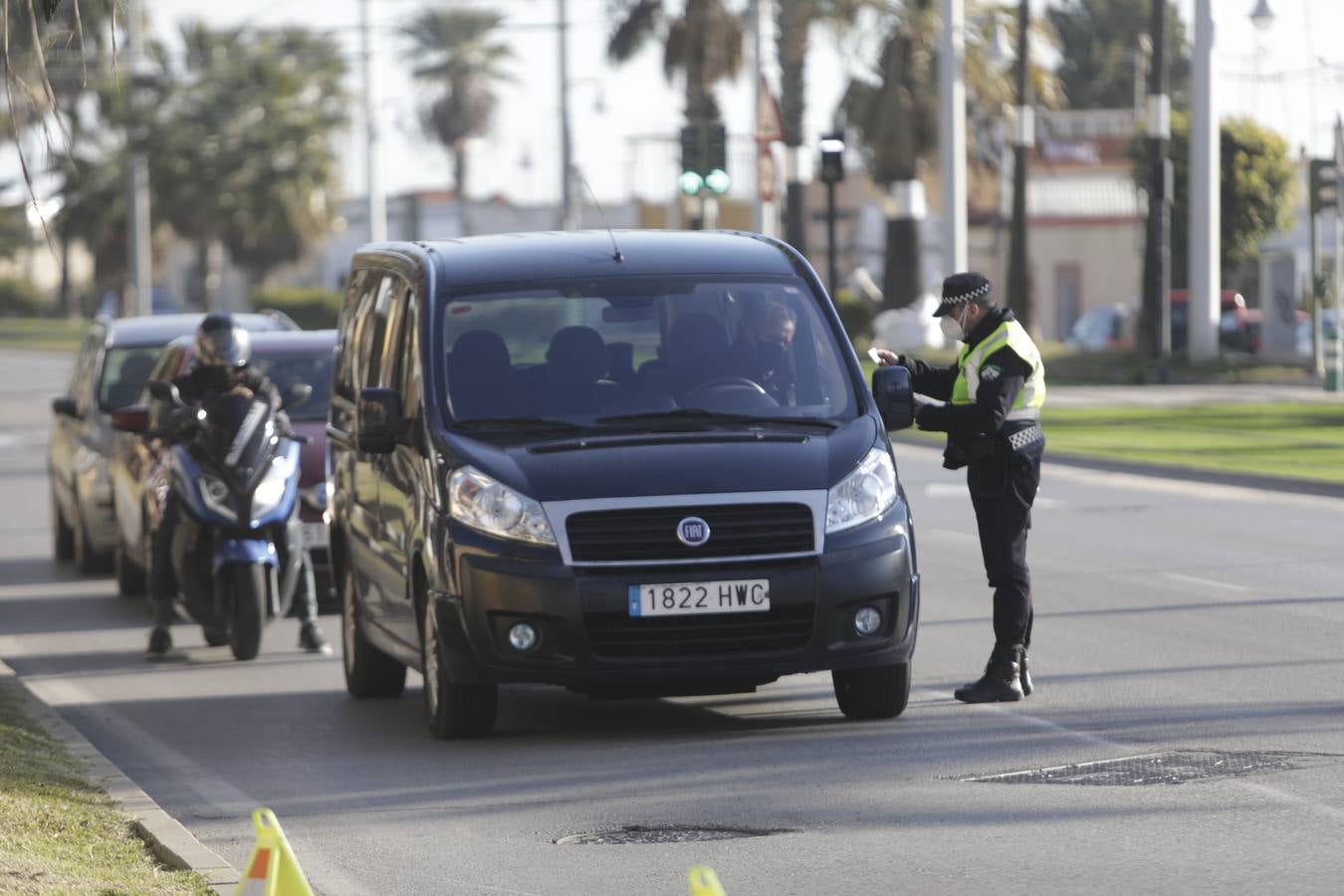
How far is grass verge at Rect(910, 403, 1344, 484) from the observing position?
916 inches

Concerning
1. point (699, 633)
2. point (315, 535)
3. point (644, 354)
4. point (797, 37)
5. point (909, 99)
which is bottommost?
point (315, 535)

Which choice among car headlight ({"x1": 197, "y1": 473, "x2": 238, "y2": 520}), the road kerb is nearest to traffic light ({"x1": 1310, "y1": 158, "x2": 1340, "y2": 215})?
car headlight ({"x1": 197, "y1": 473, "x2": 238, "y2": 520})

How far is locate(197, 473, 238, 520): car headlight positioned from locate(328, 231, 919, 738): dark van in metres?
1.76

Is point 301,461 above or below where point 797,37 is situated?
below

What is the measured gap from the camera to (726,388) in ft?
32.8

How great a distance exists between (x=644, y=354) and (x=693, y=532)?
1.15m

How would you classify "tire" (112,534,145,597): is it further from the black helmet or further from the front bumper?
the front bumper

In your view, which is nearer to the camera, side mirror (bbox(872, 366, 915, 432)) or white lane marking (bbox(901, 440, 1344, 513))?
side mirror (bbox(872, 366, 915, 432))

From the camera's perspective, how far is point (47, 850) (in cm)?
746

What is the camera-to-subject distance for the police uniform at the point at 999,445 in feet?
33.0

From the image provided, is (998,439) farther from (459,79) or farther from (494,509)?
(459,79)

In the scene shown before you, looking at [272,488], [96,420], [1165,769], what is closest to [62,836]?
[1165,769]

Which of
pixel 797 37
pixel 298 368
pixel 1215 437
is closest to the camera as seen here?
pixel 298 368

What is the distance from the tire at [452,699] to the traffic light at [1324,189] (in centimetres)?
2754
